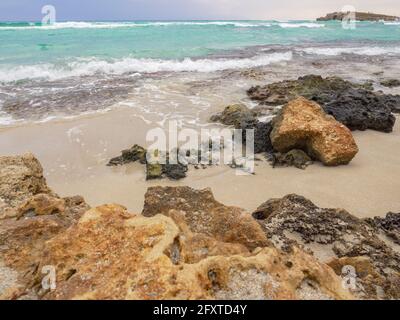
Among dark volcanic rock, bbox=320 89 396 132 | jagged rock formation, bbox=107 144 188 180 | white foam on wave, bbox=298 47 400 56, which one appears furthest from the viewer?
white foam on wave, bbox=298 47 400 56

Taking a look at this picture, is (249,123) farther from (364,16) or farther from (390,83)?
(364,16)

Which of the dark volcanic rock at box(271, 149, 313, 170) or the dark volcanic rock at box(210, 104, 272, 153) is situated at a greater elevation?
the dark volcanic rock at box(210, 104, 272, 153)

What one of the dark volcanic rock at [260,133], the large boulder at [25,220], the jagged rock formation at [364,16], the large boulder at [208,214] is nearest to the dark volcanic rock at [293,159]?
the dark volcanic rock at [260,133]

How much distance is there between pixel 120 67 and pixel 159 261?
14.7 metres

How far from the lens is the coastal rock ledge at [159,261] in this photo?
1.83 metres

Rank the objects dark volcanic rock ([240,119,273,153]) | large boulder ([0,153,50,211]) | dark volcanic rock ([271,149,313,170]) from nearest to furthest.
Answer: large boulder ([0,153,50,211]) → dark volcanic rock ([271,149,313,170]) → dark volcanic rock ([240,119,273,153])

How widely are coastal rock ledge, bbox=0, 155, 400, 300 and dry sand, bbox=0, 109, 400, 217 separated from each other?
1614 mm

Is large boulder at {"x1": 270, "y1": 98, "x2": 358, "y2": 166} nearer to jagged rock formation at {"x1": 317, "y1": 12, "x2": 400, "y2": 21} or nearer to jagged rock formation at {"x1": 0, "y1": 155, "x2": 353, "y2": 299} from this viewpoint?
jagged rock formation at {"x1": 0, "y1": 155, "x2": 353, "y2": 299}

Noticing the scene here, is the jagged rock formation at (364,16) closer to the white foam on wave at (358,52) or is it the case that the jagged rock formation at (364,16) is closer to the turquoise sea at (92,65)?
the white foam on wave at (358,52)

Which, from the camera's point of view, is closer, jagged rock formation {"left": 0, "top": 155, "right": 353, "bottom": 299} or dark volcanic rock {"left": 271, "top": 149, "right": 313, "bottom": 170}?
jagged rock formation {"left": 0, "top": 155, "right": 353, "bottom": 299}

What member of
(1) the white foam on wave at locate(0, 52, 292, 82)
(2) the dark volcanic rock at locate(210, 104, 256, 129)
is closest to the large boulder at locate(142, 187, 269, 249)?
(2) the dark volcanic rock at locate(210, 104, 256, 129)

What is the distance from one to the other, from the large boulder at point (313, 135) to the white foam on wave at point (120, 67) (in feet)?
31.9

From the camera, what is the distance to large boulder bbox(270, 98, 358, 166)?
17.5ft

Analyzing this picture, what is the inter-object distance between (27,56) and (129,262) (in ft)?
61.4
